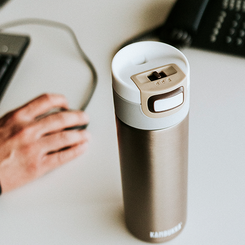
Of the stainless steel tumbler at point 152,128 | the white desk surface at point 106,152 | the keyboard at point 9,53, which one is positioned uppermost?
the stainless steel tumbler at point 152,128

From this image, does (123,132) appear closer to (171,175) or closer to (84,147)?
(171,175)

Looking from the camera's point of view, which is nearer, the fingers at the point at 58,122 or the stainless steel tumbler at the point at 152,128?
the stainless steel tumbler at the point at 152,128

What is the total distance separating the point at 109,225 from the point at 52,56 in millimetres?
399

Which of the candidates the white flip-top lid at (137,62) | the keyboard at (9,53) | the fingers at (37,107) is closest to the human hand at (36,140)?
the fingers at (37,107)

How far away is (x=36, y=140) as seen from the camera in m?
0.54

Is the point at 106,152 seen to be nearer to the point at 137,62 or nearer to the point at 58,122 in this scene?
the point at 58,122

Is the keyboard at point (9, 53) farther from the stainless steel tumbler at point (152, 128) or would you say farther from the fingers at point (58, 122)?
the stainless steel tumbler at point (152, 128)

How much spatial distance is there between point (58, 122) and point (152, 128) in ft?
0.89

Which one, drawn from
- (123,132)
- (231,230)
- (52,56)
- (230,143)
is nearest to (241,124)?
(230,143)

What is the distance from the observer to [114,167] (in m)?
0.52

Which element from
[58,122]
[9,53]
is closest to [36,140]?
[58,122]

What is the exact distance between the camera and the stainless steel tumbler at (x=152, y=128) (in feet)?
0.96

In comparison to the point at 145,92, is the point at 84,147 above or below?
below

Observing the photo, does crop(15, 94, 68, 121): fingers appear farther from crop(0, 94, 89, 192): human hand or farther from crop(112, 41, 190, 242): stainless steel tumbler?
crop(112, 41, 190, 242): stainless steel tumbler
